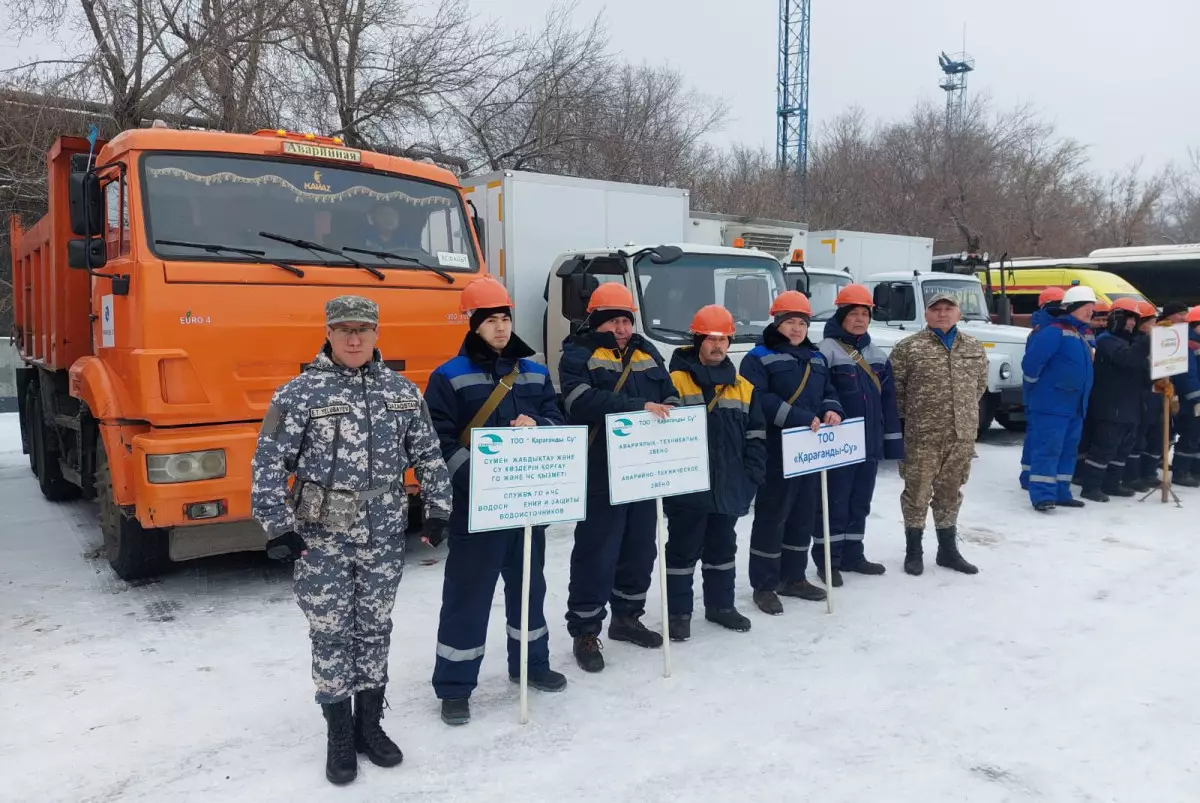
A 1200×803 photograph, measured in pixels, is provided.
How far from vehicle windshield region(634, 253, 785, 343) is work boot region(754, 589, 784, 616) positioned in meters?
2.69

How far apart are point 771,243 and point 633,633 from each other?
774 cm

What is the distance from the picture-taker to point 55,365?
667cm

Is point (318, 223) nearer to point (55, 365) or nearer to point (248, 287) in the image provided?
point (248, 287)

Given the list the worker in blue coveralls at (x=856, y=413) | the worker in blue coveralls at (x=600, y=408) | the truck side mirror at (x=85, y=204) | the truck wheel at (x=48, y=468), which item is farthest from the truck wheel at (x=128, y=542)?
the worker in blue coveralls at (x=856, y=413)

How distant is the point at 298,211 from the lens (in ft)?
17.9

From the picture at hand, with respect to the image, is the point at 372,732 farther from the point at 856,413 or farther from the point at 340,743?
the point at 856,413

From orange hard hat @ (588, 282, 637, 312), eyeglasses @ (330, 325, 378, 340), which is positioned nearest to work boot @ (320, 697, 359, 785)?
eyeglasses @ (330, 325, 378, 340)

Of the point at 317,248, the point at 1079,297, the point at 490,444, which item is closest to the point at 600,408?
the point at 490,444

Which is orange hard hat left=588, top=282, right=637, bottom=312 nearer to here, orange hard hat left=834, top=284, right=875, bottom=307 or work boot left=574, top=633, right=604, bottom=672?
work boot left=574, top=633, right=604, bottom=672

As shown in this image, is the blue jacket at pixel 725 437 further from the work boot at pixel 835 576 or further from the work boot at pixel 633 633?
the work boot at pixel 835 576

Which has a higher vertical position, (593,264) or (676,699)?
(593,264)

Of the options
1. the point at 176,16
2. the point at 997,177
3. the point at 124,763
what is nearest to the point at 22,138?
the point at 176,16

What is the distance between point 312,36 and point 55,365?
9564 millimetres

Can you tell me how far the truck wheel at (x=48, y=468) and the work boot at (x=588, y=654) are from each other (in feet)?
19.9
